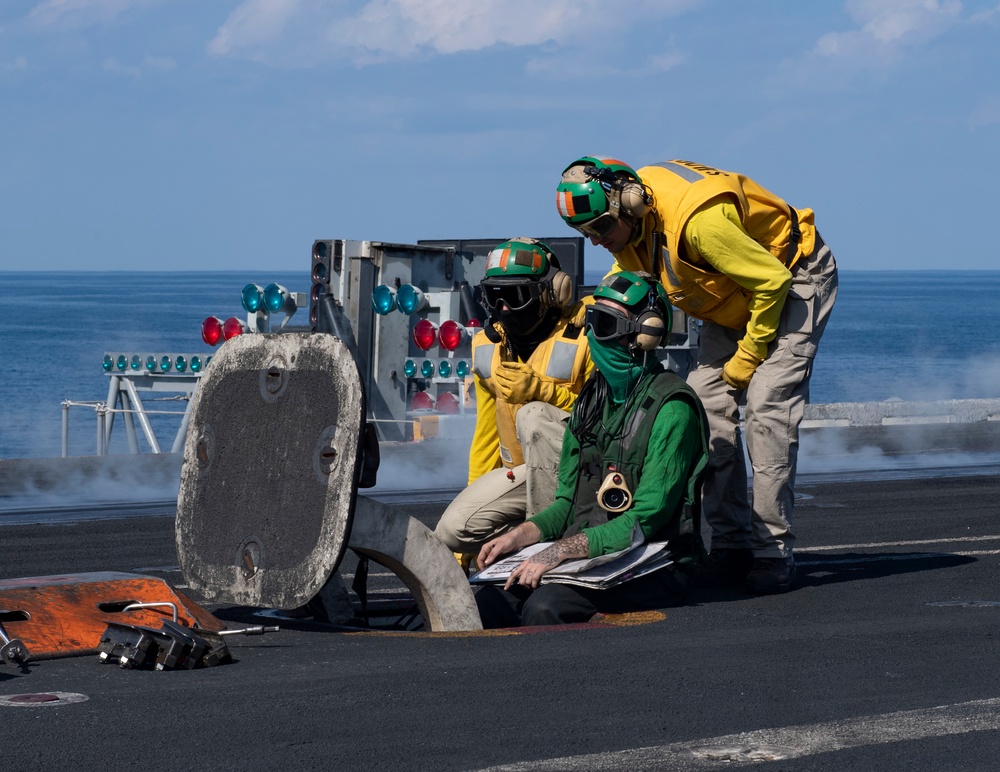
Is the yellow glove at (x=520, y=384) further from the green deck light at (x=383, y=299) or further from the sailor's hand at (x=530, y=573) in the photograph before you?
the green deck light at (x=383, y=299)

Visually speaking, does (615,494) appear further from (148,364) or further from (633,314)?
(148,364)

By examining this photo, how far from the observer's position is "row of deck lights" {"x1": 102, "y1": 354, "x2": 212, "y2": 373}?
2350 cm

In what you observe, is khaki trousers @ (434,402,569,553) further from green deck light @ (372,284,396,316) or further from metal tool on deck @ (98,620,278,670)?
green deck light @ (372,284,396,316)

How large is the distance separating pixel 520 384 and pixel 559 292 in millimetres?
454

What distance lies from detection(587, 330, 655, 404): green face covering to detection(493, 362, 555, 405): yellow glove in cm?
43

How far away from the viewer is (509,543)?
6.26 m

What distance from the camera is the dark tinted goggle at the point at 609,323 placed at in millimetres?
6293

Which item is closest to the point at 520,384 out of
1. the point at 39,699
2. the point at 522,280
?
the point at 522,280

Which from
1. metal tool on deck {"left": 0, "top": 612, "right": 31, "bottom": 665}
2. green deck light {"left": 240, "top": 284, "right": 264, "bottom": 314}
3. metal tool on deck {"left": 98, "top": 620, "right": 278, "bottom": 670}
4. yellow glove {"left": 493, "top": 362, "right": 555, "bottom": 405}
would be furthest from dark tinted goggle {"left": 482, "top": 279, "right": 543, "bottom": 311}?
green deck light {"left": 240, "top": 284, "right": 264, "bottom": 314}

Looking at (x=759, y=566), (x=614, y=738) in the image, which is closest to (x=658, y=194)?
(x=759, y=566)

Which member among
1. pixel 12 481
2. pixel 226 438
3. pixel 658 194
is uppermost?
pixel 658 194

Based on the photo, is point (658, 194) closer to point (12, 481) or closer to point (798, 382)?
point (798, 382)

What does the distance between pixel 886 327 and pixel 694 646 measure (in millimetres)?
131046

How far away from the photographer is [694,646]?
217 inches
